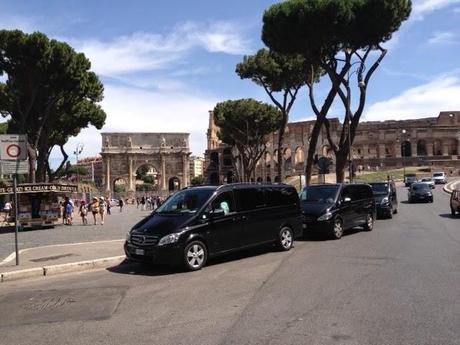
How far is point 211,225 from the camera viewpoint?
10.1 metres

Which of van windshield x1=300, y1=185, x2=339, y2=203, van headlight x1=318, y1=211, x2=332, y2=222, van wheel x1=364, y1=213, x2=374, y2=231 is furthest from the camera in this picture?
van wheel x1=364, y1=213, x2=374, y2=231

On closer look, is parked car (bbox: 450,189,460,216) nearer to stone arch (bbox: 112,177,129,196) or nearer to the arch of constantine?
the arch of constantine

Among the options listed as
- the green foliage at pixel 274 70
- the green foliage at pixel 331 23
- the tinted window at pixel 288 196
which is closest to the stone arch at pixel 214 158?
the green foliage at pixel 274 70

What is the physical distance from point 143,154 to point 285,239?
303 ft

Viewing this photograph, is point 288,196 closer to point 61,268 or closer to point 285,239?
point 285,239

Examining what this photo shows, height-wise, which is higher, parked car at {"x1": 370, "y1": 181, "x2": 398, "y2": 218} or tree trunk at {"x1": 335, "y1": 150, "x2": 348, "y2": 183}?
tree trunk at {"x1": 335, "y1": 150, "x2": 348, "y2": 183}

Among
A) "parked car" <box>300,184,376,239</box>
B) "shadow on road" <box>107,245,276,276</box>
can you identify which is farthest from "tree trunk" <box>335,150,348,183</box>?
"shadow on road" <box>107,245,276,276</box>

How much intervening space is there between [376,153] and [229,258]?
9144cm

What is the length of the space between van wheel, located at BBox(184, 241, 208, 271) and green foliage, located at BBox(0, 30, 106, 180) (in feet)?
72.4

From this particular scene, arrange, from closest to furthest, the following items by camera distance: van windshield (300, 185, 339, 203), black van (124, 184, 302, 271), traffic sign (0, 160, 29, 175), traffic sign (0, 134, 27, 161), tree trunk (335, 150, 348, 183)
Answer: black van (124, 184, 302, 271) → traffic sign (0, 134, 27, 161) → traffic sign (0, 160, 29, 175) → van windshield (300, 185, 339, 203) → tree trunk (335, 150, 348, 183)

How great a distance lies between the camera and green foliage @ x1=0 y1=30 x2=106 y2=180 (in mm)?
28281

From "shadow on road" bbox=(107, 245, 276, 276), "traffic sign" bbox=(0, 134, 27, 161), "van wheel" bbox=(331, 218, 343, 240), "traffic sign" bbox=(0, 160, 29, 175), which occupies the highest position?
"traffic sign" bbox=(0, 134, 27, 161)

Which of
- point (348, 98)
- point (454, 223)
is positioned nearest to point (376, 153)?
point (348, 98)

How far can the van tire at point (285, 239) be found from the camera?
11883 millimetres
